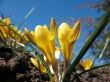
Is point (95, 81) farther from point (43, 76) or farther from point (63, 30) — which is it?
point (63, 30)

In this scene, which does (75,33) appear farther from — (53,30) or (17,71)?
(17,71)

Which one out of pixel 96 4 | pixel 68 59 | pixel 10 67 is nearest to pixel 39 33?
pixel 68 59

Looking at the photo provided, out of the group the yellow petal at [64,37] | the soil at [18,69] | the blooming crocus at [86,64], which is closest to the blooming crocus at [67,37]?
the yellow petal at [64,37]

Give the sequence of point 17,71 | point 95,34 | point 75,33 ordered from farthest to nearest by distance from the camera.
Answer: point 17,71
point 75,33
point 95,34

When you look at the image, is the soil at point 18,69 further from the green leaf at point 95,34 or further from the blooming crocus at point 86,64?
the green leaf at point 95,34

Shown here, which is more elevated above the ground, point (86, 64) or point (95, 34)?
point (86, 64)

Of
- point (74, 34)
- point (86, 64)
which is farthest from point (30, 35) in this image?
point (86, 64)

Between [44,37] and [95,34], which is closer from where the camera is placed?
[95,34]

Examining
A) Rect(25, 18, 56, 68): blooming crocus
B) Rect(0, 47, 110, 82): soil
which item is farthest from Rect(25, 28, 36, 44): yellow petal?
Rect(0, 47, 110, 82): soil

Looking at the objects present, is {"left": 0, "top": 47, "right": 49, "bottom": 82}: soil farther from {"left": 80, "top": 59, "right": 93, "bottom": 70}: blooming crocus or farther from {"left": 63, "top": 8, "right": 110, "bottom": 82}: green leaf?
{"left": 63, "top": 8, "right": 110, "bottom": 82}: green leaf
